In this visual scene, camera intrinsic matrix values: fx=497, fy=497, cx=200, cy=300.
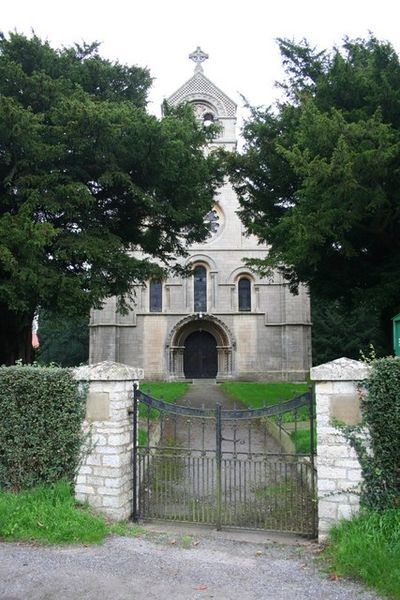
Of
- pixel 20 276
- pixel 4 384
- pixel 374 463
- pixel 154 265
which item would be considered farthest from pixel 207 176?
pixel 374 463

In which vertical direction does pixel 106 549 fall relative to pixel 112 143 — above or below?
below

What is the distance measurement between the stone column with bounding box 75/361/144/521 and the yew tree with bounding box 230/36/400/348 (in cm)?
591

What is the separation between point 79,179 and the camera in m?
14.2

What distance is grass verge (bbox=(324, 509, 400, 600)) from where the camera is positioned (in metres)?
4.41

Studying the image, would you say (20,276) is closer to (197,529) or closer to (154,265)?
(154,265)

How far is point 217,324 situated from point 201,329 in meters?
1.15

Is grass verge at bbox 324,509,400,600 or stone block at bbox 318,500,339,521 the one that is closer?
grass verge at bbox 324,509,400,600

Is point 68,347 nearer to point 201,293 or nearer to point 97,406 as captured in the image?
point 201,293

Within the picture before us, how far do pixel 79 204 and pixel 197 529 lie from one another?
9.43 meters

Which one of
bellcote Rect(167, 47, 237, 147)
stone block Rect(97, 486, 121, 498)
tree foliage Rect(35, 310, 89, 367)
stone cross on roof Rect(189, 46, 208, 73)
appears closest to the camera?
stone block Rect(97, 486, 121, 498)

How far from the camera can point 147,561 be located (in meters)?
5.05

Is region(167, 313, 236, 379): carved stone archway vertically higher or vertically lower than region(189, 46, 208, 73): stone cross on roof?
lower

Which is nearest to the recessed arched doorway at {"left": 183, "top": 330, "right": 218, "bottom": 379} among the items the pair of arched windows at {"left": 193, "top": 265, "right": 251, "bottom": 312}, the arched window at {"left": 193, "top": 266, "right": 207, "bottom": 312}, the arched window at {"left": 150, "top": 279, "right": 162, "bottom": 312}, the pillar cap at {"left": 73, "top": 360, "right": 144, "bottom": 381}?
the arched window at {"left": 193, "top": 266, "right": 207, "bottom": 312}

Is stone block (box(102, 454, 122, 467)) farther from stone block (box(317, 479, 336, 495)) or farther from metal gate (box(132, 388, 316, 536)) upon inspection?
stone block (box(317, 479, 336, 495))
